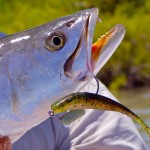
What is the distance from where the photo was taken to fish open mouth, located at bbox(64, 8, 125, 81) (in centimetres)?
195

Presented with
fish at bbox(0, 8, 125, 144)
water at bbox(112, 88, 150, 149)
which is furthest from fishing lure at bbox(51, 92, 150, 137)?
water at bbox(112, 88, 150, 149)

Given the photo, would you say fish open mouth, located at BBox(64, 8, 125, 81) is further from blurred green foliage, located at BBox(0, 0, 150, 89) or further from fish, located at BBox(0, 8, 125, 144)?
blurred green foliage, located at BBox(0, 0, 150, 89)

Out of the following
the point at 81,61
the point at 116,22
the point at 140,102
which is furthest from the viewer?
the point at 116,22

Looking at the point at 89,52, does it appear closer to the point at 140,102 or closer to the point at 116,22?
the point at 140,102

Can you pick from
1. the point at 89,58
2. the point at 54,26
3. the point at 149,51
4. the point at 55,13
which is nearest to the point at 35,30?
the point at 54,26

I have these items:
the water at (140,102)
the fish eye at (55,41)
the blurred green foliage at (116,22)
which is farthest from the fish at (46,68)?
the blurred green foliage at (116,22)

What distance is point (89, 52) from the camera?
1968mm

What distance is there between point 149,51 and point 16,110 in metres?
23.2

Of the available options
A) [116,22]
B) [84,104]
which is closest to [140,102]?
[116,22]

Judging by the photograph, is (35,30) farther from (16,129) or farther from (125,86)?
(125,86)

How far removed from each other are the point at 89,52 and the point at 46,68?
136 millimetres

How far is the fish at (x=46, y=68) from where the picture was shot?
6.40ft

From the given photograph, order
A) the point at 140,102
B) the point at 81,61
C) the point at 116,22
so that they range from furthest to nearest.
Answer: the point at 116,22 → the point at 140,102 → the point at 81,61

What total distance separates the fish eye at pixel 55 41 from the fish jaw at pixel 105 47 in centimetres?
10
